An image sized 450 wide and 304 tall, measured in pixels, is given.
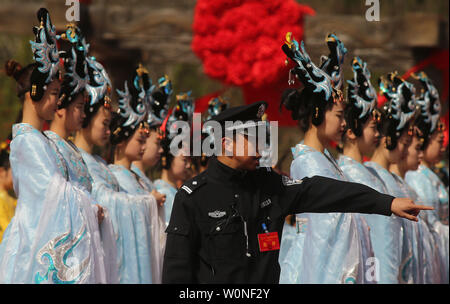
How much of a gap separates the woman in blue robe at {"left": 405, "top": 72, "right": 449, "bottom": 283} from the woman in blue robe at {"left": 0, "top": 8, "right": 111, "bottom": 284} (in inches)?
151

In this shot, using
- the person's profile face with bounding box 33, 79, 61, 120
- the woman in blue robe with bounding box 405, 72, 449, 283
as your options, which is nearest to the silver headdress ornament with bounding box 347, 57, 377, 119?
the woman in blue robe with bounding box 405, 72, 449, 283

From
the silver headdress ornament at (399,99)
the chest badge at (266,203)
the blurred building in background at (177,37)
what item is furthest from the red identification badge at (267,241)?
the blurred building in background at (177,37)

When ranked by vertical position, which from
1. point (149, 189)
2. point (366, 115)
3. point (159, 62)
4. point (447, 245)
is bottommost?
point (447, 245)

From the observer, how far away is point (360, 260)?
555 cm

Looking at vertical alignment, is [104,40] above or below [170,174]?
above

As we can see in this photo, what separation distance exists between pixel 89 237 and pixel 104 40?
5.79m

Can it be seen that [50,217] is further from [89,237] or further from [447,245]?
[447,245]

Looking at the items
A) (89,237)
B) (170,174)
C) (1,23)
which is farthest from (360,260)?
(1,23)

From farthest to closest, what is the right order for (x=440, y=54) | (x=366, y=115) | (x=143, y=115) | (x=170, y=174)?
(x=440, y=54) → (x=170, y=174) → (x=143, y=115) → (x=366, y=115)

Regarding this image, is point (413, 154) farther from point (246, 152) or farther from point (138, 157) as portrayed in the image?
point (246, 152)

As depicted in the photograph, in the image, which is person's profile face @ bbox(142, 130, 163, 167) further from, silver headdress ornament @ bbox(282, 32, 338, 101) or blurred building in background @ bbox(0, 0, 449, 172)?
blurred building in background @ bbox(0, 0, 449, 172)

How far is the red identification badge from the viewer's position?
378 centimetres

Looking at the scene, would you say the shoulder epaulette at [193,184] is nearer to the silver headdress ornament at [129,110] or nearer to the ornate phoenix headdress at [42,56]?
the ornate phoenix headdress at [42,56]

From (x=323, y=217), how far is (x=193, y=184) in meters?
1.95
